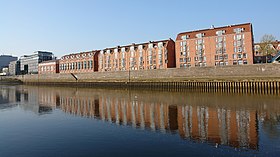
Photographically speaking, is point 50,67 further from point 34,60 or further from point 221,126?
point 221,126

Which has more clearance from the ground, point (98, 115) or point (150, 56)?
point (150, 56)

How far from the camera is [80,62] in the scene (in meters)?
114

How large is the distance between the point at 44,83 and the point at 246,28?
95.3 m

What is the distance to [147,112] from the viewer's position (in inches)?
1148

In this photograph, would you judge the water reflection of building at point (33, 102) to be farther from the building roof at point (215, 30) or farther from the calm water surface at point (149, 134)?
the building roof at point (215, 30)

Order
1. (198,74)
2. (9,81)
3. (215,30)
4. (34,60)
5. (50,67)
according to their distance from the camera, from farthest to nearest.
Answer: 1. (34,60)
2. (9,81)
3. (50,67)
4. (215,30)
5. (198,74)

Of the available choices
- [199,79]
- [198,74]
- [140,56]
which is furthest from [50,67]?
[199,79]

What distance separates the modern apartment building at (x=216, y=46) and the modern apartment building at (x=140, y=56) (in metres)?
4.50

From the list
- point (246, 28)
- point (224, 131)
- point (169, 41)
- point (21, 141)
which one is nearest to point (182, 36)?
point (169, 41)

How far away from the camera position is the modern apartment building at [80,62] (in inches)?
4247

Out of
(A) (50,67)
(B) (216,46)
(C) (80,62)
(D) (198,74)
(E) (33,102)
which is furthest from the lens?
(A) (50,67)

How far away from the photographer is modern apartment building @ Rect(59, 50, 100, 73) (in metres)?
108

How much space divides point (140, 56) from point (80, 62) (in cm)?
3777

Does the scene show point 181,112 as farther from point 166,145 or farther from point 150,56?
point 150,56
